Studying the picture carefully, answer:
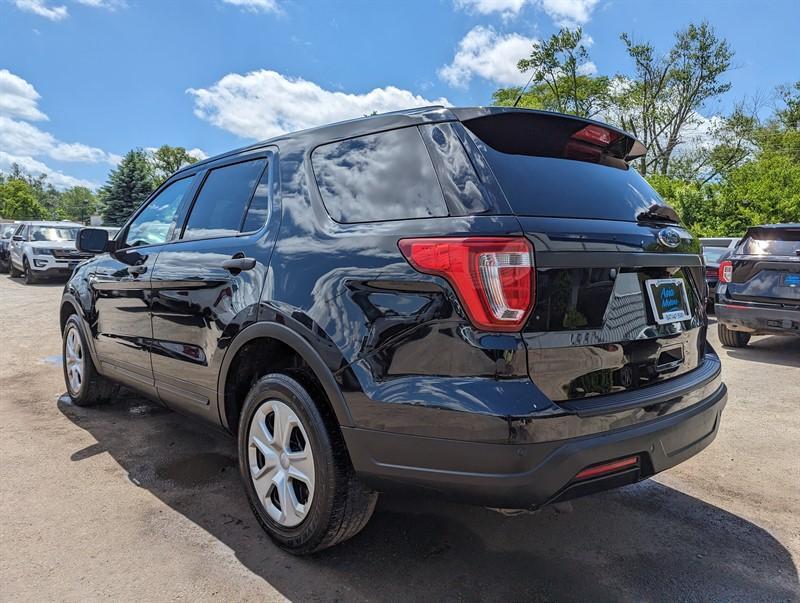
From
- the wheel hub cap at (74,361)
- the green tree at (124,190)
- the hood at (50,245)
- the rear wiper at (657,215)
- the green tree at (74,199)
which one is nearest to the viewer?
the rear wiper at (657,215)

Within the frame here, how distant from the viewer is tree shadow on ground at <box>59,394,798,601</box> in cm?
224

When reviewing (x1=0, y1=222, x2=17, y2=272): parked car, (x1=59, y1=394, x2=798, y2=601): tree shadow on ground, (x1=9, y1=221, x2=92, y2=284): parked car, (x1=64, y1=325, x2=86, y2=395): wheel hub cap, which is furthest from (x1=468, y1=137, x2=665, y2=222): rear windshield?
(x1=0, y1=222, x2=17, y2=272): parked car

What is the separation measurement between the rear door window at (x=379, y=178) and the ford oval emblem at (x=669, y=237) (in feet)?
3.20

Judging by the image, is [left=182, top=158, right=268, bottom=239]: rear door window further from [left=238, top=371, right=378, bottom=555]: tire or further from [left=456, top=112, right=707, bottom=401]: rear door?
[left=456, top=112, right=707, bottom=401]: rear door

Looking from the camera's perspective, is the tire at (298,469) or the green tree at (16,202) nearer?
the tire at (298,469)

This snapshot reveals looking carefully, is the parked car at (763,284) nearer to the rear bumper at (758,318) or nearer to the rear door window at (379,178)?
the rear bumper at (758,318)

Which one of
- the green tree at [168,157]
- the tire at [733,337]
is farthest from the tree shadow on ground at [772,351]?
the green tree at [168,157]

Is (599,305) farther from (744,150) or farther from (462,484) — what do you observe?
(744,150)

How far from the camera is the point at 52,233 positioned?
54.7ft

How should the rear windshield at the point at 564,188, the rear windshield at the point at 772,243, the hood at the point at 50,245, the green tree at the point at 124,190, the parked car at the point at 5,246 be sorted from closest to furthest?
the rear windshield at the point at 564,188 → the rear windshield at the point at 772,243 → the hood at the point at 50,245 → the parked car at the point at 5,246 → the green tree at the point at 124,190

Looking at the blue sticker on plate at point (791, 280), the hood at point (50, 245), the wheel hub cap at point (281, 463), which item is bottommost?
the wheel hub cap at point (281, 463)

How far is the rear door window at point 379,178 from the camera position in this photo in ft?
6.82

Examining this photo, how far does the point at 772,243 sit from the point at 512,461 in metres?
6.41

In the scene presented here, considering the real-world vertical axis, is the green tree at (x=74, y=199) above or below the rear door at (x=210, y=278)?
above
